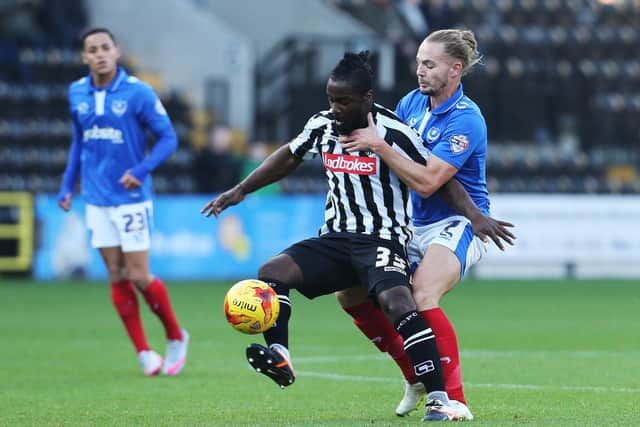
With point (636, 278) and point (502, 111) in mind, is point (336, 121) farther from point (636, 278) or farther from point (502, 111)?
point (502, 111)

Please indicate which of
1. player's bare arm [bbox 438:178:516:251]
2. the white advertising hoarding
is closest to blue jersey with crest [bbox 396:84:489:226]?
player's bare arm [bbox 438:178:516:251]

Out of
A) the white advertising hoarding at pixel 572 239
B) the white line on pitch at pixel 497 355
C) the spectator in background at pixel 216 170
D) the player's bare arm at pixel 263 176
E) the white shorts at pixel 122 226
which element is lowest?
the white advertising hoarding at pixel 572 239

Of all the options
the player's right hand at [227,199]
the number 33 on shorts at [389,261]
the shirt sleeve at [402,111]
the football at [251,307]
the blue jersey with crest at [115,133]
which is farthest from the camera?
the blue jersey with crest at [115,133]

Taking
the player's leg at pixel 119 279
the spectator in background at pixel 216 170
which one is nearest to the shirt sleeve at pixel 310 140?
the player's leg at pixel 119 279

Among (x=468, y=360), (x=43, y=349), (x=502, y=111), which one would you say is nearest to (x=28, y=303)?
(x=43, y=349)

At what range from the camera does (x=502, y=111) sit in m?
24.4

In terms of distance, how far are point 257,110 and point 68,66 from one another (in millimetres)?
4025

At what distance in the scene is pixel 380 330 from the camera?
7.18 m

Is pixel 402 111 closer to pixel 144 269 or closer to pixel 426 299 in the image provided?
pixel 426 299

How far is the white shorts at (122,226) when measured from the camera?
950 cm

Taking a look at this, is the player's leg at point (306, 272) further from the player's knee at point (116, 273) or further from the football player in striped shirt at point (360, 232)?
the player's knee at point (116, 273)

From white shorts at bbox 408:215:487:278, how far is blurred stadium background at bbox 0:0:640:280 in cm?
1267

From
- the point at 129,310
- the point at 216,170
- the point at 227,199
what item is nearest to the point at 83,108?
the point at 129,310

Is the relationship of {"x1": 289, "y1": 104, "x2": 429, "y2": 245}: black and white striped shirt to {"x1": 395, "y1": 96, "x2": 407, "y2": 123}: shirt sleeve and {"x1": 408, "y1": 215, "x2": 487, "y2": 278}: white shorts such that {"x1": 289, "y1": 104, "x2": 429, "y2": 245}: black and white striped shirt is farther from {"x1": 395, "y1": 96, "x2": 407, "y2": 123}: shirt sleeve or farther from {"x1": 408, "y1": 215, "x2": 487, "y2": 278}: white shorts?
{"x1": 395, "y1": 96, "x2": 407, "y2": 123}: shirt sleeve
